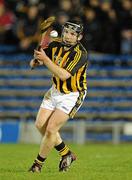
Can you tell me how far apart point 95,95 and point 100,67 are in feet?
2.59

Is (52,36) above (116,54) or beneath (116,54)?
above

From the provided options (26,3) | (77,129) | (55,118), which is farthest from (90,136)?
(55,118)

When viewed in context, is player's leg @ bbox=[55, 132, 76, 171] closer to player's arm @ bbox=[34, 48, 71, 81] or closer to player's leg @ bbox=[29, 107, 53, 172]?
player's leg @ bbox=[29, 107, 53, 172]

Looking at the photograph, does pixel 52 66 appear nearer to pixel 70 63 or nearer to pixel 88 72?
pixel 70 63

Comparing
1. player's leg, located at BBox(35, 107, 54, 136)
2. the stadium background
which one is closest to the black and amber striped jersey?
player's leg, located at BBox(35, 107, 54, 136)

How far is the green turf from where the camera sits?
948 centimetres

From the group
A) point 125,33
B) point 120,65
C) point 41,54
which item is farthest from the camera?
point 120,65

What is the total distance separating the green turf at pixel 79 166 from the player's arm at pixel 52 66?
133 cm

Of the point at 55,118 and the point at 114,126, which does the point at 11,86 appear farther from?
the point at 55,118

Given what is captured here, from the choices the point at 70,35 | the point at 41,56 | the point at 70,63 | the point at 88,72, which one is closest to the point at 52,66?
the point at 41,56

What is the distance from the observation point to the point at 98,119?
64.3ft

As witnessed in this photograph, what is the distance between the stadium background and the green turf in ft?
12.8

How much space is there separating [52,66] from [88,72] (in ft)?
34.9

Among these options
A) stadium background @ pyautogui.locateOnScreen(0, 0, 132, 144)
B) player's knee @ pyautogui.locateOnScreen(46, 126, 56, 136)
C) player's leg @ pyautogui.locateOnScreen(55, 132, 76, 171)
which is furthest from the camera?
stadium background @ pyautogui.locateOnScreen(0, 0, 132, 144)
